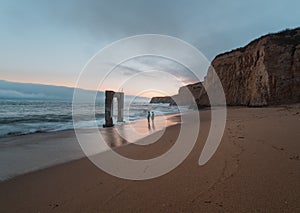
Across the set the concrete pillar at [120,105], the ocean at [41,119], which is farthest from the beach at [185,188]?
the concrete pillar at [120,105]

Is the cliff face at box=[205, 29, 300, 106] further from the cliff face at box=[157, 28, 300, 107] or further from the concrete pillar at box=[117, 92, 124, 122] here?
the concrete pillar at box=[117, 92, 124, 122]

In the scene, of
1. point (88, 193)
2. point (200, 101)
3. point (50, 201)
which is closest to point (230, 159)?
point (88, 193)

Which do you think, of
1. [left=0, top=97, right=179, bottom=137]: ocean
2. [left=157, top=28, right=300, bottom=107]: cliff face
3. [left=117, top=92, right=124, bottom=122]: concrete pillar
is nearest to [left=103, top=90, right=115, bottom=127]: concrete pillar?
[left=0, top=97, right=179, bottom=137]: ocean

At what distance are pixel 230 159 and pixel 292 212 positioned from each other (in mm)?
1738

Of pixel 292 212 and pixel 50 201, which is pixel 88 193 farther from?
pixel 292 212

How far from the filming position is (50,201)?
2572mm

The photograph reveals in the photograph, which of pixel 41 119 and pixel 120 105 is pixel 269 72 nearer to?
pixel 120 105

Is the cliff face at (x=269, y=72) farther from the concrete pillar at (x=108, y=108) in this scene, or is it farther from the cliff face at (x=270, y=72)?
the concrete pillar at (x=108, y=108)

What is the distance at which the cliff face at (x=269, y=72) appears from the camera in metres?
18.7

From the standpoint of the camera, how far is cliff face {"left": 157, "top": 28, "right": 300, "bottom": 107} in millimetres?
18656

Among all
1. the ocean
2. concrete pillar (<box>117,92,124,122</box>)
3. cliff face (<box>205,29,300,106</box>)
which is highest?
cliff face (<box>205,29,300,106</box>)

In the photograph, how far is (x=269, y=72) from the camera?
1955 cm

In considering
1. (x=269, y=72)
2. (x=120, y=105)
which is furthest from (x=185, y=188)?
(x=269, y=72)

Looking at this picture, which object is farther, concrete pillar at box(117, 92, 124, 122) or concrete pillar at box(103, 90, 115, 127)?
concrete pillar at box(117, 92, 124, 122)
